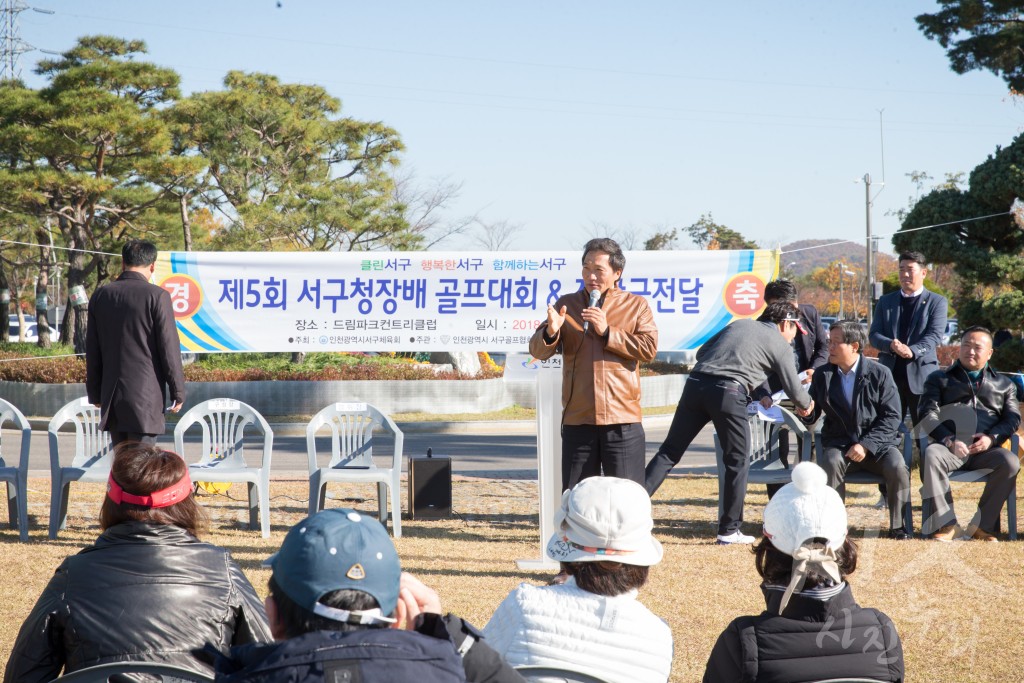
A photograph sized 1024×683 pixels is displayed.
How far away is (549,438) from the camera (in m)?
5.80

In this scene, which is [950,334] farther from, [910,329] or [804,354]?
[910,329]

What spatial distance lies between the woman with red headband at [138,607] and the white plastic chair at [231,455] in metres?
3.94

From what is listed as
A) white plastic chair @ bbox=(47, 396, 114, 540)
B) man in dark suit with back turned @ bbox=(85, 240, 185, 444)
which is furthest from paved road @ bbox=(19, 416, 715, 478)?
man in dark suit with back turned @ bbox=(85, 240, 185, 444)

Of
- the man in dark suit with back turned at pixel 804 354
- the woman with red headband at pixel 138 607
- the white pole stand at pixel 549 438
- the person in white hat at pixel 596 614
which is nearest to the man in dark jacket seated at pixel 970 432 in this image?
the man in dark suit with back turned at pixel 804 354


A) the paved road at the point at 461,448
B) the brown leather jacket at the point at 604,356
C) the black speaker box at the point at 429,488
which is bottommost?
the paved road at the point at 461,448

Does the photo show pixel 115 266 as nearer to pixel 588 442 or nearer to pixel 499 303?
pixel 499 303

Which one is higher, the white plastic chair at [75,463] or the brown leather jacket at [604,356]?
the brown leather jacket at [604,356]

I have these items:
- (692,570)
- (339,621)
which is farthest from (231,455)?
(339,621)

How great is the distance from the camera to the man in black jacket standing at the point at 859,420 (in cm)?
648

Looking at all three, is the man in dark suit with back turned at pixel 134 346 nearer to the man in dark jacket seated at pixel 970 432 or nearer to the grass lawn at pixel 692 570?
the grass lawn at pixel 692 570

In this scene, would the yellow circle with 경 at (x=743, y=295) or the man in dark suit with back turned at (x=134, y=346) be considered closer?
the man in dark suit with back turned at (x=134, y=346)

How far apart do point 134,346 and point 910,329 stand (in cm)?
559

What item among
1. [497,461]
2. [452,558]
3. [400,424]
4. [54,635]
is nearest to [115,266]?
[400,424]

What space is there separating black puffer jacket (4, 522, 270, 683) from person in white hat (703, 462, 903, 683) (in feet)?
4.05
